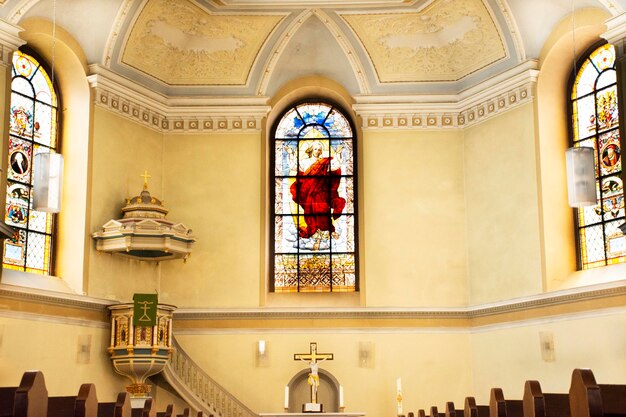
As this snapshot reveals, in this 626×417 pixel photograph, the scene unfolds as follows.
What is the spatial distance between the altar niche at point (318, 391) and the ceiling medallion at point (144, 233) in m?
3.20

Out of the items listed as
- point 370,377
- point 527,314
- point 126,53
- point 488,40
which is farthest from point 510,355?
point 126,53

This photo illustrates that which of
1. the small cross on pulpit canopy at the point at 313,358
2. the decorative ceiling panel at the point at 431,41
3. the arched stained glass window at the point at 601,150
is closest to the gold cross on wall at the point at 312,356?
the small cross on pulpit canopy at the point at 313,358

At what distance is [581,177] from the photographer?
12875mm

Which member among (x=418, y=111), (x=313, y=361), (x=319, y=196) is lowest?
(x=313, y=361)

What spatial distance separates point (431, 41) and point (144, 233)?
6883mm

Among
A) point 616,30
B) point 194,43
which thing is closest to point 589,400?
point 616,30

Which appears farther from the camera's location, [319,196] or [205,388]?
[319,196]

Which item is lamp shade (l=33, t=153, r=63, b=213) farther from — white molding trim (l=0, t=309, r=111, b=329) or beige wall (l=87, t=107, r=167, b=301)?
beige wall (l=87, t=107, r=167, b=301)

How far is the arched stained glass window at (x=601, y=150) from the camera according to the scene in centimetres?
1541

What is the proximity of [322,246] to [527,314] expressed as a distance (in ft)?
14.6

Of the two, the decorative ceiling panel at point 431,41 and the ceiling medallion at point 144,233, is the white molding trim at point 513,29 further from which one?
the ceiling medallion at point 144,233

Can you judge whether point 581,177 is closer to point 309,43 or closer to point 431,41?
point 431,41

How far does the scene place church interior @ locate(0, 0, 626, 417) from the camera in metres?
15.5

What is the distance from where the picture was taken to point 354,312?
1738cm
